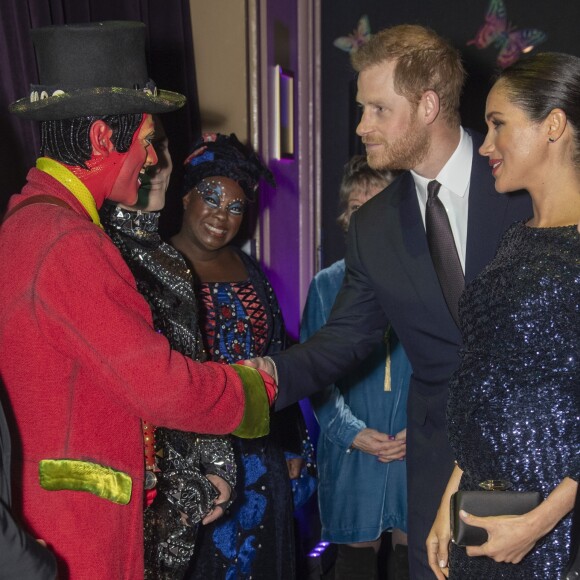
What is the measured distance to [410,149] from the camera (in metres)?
2.22

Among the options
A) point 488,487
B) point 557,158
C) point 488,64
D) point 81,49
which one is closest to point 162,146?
point 81,49

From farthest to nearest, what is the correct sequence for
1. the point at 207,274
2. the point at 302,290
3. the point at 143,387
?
1. the point at 302,290
2. the point at 207,274
3. the point at 143,387

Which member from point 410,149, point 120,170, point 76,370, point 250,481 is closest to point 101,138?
point 120,170

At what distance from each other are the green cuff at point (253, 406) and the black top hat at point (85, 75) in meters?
0.62

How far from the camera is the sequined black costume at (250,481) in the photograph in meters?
2.60

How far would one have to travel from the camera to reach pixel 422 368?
217cm

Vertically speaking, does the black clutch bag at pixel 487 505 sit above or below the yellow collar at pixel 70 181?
below

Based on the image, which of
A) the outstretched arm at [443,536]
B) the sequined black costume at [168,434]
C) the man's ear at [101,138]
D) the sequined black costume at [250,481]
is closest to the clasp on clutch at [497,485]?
the outstretched arm at [443,536]

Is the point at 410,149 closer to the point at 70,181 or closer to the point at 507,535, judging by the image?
the point at 70,181

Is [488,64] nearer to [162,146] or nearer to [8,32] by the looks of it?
[162,146]

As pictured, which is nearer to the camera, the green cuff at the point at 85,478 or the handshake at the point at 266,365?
the green cuff at the point at 85,478

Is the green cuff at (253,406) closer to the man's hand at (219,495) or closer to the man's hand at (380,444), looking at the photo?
the man's hand at (219,495)

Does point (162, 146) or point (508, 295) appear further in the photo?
point (162, 146)

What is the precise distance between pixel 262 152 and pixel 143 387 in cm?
237
